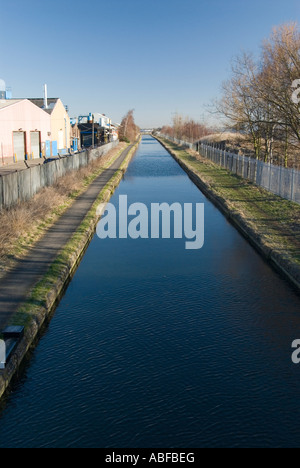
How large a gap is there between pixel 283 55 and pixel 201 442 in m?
16.2

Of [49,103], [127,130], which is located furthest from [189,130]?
[49,103]

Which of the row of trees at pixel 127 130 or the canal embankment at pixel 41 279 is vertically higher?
the row of trees at pixel 127 130

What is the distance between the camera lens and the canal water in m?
5.57

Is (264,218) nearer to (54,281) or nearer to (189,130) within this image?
(54,281)

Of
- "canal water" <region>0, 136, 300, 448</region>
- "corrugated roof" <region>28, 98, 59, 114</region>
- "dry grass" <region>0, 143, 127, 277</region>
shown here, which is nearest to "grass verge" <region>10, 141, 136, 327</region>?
"canal water" <region>0, 136, 300, 448</region>

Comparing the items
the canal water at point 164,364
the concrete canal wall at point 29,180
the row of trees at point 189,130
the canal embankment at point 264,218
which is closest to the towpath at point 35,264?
the canal water at point 164,364

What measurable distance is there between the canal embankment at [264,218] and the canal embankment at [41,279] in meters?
5.08

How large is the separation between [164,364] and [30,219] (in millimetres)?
9046

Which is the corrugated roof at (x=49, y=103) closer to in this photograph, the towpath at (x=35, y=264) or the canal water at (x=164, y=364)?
the towpath at (x=35, y=264)

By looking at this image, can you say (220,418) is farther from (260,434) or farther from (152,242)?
(152,242)

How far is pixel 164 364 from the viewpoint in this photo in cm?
709

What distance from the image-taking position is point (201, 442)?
5.37 metres

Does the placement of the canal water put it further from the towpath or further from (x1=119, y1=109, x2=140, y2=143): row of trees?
(x1=119, y1=109, x2=140, y2=143): row of trees

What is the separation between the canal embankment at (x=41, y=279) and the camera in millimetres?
7734
